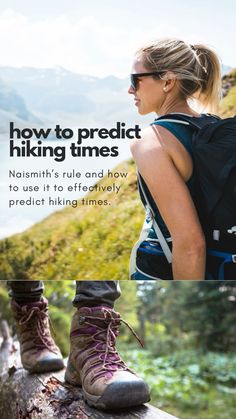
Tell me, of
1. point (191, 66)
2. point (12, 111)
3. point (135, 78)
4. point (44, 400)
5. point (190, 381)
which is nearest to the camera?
point (44, 400)

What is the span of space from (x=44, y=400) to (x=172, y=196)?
0.59m

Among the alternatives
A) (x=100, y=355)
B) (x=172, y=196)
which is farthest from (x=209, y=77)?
(x=100, y=355)

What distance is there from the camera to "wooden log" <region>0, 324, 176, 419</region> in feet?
4.23

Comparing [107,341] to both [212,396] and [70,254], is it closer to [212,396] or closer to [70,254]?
[70,254]

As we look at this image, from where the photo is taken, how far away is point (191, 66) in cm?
164

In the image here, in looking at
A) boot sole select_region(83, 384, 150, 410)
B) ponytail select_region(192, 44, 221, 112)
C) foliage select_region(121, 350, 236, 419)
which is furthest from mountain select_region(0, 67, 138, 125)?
foliage select_region(121, 350, 236, 419)

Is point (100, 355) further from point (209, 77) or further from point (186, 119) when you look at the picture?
point (209, 77)

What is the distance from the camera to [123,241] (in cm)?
191

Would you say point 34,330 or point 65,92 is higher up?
point 65,92

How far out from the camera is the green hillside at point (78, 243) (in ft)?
6.21

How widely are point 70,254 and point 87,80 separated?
560mm

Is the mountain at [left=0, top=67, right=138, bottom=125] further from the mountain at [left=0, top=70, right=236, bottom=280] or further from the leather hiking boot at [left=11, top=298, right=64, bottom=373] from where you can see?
the leather hiking boot at [left=11, top=298, right=64, bottom=373]

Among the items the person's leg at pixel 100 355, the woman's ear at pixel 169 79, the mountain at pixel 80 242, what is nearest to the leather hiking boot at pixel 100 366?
the person's leg at pixel 100 355

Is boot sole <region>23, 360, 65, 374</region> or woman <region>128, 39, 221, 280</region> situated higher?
woman <region>128, 39, 221, 280</region>
